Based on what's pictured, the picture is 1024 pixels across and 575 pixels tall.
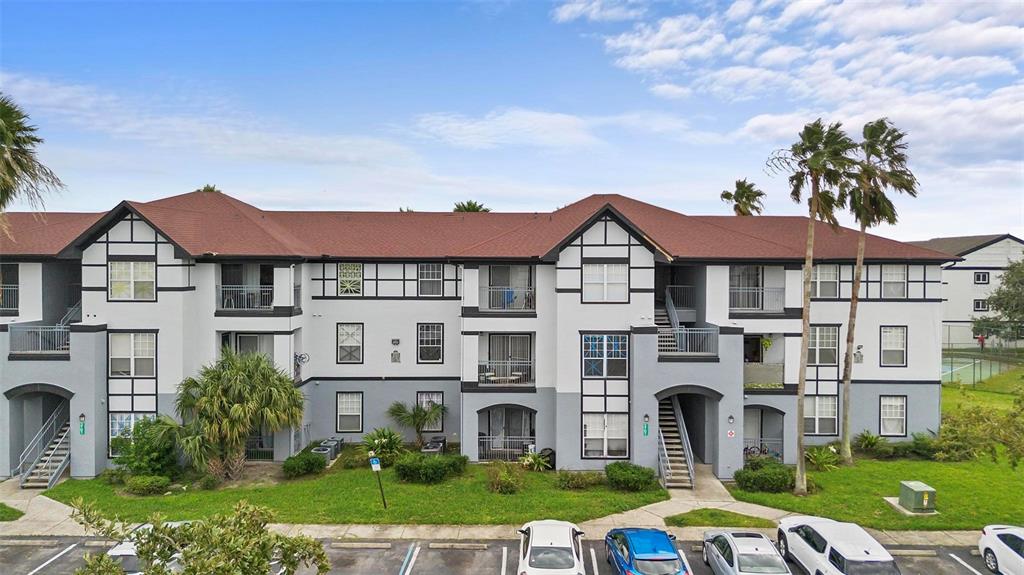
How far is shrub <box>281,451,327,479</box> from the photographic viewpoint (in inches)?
909

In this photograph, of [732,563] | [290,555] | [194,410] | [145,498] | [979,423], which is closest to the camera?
[290,555]

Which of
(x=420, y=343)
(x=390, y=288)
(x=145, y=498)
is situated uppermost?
(x=390, y=288)

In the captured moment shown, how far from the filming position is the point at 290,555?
982cm

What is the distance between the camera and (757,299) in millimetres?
26688

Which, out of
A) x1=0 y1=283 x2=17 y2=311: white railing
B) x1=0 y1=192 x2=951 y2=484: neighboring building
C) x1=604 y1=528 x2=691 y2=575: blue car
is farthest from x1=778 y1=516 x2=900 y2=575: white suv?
x1=0 y1=283 x2=17 y2=311: white railing

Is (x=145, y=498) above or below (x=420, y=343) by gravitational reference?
below

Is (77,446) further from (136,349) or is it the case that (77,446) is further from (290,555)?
(290,555)

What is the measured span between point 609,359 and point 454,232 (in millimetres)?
10987

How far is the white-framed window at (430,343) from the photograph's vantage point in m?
28.4

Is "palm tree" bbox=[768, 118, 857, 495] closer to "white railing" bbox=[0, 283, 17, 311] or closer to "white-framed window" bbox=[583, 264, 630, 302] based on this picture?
"white-framed window" bbox=[583, 264, 630, 302]

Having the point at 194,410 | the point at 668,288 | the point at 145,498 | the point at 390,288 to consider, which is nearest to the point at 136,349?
the point at 194,410

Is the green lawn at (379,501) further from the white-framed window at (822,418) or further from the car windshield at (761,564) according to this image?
the white-framed window at (822,418)

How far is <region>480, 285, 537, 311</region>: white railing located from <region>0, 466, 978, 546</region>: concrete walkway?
31.6ft

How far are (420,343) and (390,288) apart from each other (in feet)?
9.63
